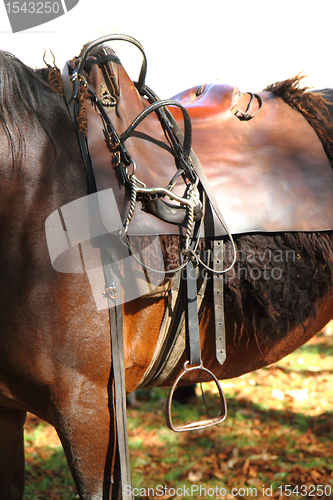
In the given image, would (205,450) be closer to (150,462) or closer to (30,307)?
(150,462)

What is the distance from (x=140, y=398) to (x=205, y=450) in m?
1.01

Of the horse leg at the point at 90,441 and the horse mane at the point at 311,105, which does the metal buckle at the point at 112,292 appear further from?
the horse mane at the point at 311,105

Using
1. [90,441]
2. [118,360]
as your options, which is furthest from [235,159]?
[90,441]

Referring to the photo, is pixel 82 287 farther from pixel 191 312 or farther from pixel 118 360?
pixel 191 312

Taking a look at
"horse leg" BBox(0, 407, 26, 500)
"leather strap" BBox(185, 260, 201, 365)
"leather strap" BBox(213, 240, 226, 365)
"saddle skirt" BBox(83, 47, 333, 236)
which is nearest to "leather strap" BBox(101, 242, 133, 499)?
"saddle skirt" BBox(83, 47, 333, 236)

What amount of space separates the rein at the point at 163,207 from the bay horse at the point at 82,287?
0.11ft

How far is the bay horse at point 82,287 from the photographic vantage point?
1153 millimetres

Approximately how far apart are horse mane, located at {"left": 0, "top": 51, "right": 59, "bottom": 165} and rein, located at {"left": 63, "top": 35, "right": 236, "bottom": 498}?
9cm

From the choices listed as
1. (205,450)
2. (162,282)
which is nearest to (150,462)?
(205,450)

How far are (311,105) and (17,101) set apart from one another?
1139mm

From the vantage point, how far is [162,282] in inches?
50.4

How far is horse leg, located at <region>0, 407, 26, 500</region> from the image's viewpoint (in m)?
1.52

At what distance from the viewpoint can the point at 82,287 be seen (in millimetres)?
1175

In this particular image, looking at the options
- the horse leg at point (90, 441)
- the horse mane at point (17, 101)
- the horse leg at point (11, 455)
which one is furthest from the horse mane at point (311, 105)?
the horse leg at point (11, 455)
